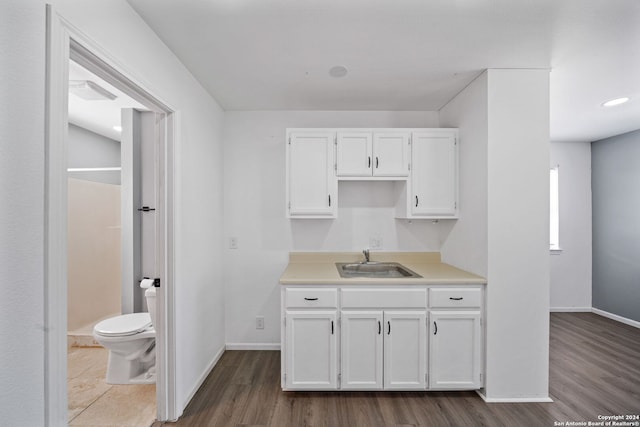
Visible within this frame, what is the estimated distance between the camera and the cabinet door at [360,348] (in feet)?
7.22

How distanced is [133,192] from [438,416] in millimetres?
3083

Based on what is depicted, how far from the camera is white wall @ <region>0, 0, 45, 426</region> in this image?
910 mm

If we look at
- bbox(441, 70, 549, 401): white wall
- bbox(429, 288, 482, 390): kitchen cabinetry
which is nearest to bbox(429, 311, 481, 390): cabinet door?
bbox(429, 288, 482, 390): kitchen cabinetry

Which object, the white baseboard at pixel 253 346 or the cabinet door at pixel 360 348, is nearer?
the cabinet door at pixel 360 348

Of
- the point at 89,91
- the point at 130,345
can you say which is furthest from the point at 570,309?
the point at 89,91

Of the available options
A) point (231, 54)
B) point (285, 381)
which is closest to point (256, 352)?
point (285, 381)

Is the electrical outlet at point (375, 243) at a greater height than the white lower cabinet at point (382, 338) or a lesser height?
greater

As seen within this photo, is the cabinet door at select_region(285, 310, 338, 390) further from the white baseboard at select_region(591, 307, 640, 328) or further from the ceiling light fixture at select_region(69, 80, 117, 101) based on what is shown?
the white baseboard at select_region(591, 307, 640, 328)

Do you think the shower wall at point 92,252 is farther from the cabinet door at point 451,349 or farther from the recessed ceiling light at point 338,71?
the cabinet door at point 451,349

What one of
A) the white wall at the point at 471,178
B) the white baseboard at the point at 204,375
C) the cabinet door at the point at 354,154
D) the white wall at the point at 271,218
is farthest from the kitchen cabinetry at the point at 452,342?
the white baseboard at the point at 204,375

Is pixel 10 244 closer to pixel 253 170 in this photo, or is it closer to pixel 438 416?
pixel 253 170

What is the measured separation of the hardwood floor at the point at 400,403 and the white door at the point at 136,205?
3.73 ft

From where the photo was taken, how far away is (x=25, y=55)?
967 mm

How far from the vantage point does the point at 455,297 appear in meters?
2.20
